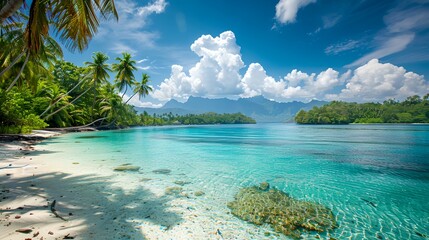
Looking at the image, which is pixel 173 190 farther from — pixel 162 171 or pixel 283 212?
pixel 283 212

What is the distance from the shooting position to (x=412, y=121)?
103 metres

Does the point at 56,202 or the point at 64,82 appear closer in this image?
the point at 56,202

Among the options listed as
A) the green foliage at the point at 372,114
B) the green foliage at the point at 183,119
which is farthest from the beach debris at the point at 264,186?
the green foliage at the point at 372,114

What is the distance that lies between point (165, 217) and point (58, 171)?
615 cm

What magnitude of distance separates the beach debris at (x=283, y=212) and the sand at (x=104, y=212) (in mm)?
414

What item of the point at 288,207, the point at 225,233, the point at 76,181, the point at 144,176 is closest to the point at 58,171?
the point at 76,181

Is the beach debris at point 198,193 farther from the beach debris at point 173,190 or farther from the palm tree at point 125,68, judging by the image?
the palm tree at point 125,68

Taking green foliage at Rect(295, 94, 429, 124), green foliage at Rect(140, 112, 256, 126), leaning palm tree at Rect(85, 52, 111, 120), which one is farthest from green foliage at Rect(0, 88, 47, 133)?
green foliage at Rect(295, 94, 429, 124)

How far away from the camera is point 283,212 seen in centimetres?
478

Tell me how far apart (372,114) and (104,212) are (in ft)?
470

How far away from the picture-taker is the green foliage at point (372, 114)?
106375mm

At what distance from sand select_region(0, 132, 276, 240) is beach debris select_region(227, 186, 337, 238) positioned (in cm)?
41

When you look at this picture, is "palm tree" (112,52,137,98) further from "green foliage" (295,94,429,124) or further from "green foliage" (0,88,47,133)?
"green foliage" (295,94,429,124)

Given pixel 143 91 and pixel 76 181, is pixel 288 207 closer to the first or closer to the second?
pixel 76 181
